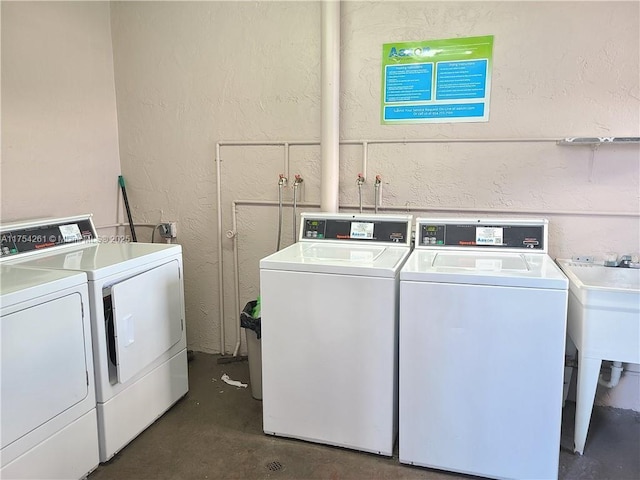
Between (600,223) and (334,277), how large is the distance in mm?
1539

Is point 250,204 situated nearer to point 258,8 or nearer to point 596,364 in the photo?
point 258,8

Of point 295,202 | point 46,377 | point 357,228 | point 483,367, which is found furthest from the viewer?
point 295,202

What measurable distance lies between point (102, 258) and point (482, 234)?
1937 mm

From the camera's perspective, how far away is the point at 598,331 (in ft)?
6.60

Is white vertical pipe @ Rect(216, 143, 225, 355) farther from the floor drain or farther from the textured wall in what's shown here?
the floor drain

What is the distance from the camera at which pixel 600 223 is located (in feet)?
8.28

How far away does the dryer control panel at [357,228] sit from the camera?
8.45 feet

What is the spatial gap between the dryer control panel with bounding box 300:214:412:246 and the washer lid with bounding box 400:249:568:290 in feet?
0.84

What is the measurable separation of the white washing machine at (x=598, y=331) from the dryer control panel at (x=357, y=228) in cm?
88

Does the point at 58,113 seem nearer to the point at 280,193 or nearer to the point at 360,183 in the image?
A: the point at 280,193

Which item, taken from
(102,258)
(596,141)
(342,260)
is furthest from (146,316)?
(596,141)

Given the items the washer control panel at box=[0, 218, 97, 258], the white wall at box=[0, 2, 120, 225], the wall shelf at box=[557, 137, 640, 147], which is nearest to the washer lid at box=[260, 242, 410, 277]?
the wall shelf at box=[557, 137, 640, 147]

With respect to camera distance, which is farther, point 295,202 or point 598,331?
point 295,202

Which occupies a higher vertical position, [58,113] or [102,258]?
[58,113]
